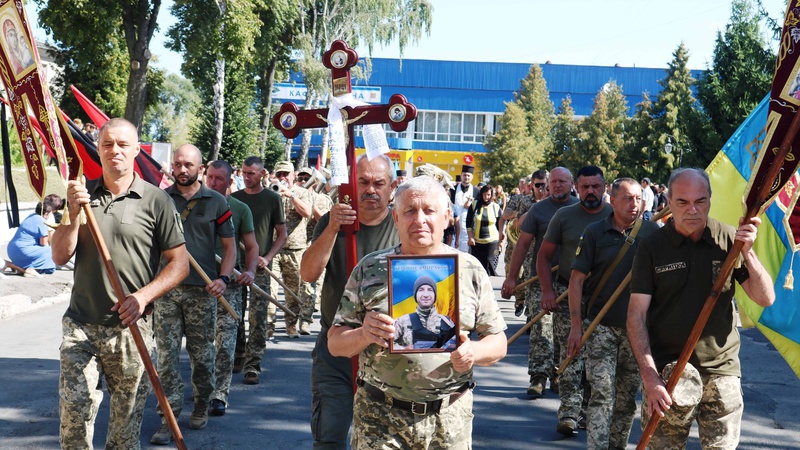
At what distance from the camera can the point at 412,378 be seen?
12.8 feet

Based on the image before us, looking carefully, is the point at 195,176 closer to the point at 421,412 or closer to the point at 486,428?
the point at 486,428

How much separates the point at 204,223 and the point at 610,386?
3.45 metres

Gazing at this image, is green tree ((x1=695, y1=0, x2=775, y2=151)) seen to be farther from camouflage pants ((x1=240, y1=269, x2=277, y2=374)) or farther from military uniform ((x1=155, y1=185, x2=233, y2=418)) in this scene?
military uniform ((x1=155, y1=185, x2=233, y2=418))

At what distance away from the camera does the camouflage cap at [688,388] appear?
4867 mm

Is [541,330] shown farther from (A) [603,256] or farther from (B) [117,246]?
(B) [117,246]

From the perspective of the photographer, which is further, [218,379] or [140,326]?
[218,379]

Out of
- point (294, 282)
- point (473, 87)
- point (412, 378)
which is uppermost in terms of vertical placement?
point (473, 87)

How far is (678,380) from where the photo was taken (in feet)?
15.7

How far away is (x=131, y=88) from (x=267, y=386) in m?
15.9

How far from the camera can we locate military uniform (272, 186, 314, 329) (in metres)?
12.0

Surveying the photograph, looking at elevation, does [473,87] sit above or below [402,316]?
above

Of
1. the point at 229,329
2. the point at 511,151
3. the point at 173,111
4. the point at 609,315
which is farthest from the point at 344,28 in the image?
the point at 173,111

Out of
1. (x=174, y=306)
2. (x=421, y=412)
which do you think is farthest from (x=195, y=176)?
(x=421, y=412)

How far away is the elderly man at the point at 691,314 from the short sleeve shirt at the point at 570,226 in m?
2.75
